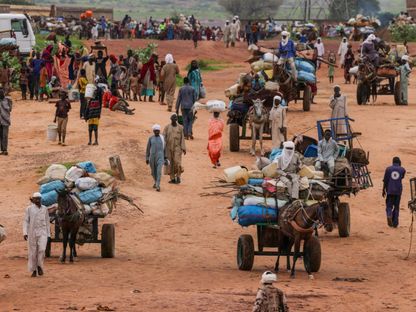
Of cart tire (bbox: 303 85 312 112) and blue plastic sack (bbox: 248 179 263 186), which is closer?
blue plastic sack (bbox: 248 179 263 186)

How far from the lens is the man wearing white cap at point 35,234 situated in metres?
19.3

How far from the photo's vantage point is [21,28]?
2064 inches

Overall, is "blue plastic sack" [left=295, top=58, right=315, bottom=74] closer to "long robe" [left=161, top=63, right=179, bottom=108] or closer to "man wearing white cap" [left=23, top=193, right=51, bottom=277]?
"long robe" [left=161, top=63, right=179, bottom=108]

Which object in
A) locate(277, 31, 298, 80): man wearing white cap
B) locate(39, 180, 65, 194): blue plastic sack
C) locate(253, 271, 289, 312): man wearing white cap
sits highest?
locate(277, 31, 298, 80): man wearing white cap

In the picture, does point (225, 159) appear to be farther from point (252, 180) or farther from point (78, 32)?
point (78, 32)

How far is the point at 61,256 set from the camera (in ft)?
68.6

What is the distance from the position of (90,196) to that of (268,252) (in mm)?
2844

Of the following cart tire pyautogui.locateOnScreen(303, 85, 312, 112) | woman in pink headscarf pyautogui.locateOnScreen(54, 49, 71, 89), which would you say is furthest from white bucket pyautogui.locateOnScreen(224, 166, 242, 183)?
woman in pink headscarf pyautogui.locateOnScreen(54, 49, 71, 89)

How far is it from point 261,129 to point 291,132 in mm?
4579

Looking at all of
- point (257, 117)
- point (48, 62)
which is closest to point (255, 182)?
point (257, 117)

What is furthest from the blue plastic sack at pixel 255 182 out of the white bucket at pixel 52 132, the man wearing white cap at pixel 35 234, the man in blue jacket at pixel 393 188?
the white bucket at pixel 52 132

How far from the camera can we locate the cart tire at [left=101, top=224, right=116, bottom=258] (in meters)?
21.0

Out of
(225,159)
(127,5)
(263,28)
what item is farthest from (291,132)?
(127,5)

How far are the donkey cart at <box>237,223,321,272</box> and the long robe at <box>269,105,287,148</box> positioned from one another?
405 inches
